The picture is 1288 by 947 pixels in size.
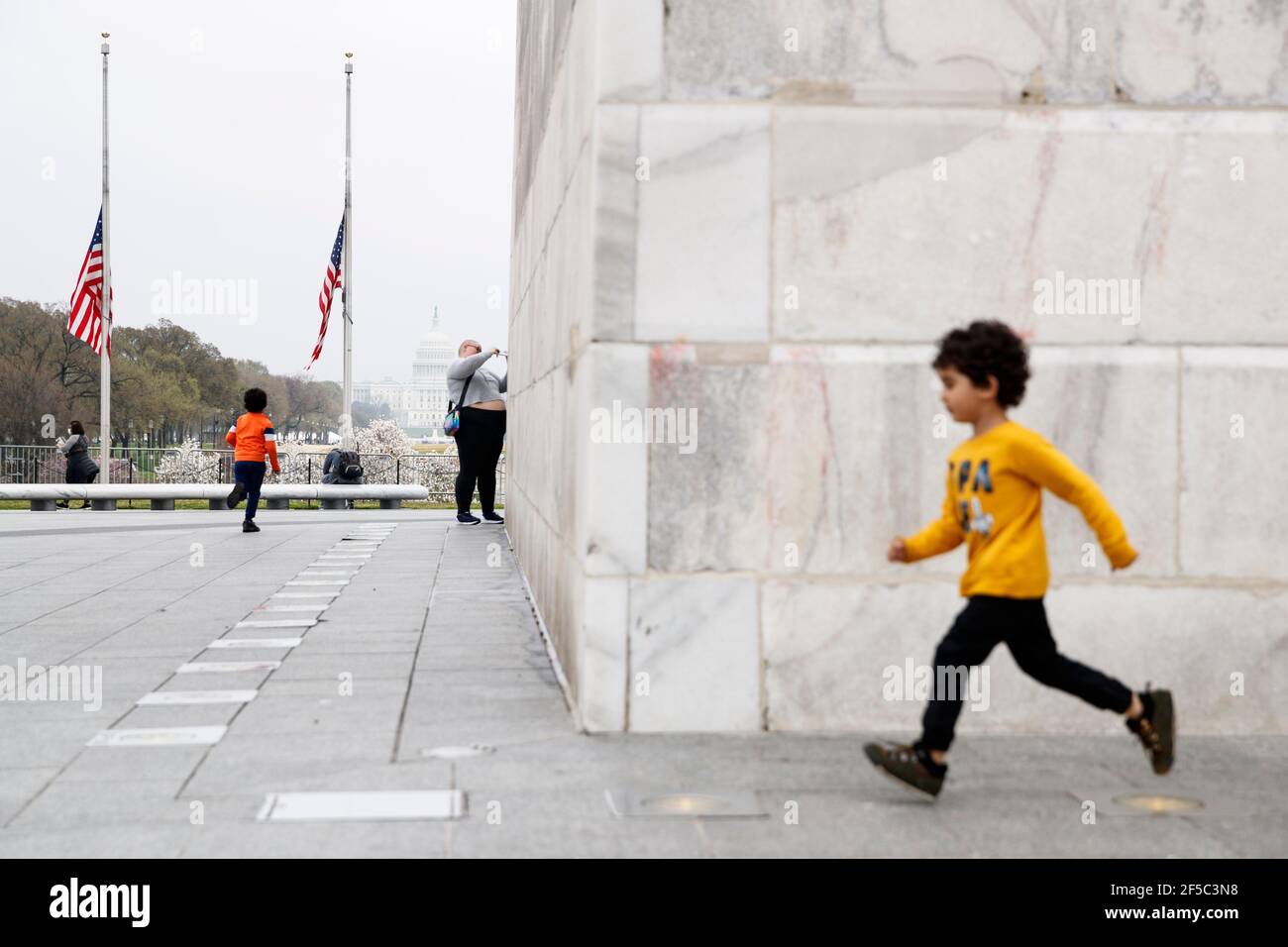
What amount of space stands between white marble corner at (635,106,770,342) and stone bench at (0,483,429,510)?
19.1 metres

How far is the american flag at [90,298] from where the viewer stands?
2728 centimetres

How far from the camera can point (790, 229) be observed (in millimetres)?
5695

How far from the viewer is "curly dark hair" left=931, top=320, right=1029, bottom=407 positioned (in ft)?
14.8

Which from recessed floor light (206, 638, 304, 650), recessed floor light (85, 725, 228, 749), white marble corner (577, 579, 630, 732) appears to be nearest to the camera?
recessed floor light (85, 725, 228, 749)

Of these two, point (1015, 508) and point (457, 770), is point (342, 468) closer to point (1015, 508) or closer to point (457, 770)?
point (457, 770)

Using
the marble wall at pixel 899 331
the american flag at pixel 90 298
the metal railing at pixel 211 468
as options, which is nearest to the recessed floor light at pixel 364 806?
the marble wall at pixel 899 331

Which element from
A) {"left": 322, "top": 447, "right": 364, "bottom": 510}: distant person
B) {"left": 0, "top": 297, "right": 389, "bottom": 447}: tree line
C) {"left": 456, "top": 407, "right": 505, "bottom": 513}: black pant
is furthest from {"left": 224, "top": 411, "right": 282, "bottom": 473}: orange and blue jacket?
{"left": 0, "top": 297, "right": 389, "bottom": 447}: tree line

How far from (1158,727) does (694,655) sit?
1.77 meters

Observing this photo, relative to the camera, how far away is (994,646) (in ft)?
14.7

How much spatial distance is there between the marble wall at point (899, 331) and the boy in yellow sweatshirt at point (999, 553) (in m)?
1.09

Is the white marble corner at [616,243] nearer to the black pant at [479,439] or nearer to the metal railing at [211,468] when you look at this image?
the black pant at [479,439]

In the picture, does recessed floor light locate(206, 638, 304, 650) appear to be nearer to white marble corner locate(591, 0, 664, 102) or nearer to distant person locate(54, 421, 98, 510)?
white marble corner locate(591, 0, 664, 102)

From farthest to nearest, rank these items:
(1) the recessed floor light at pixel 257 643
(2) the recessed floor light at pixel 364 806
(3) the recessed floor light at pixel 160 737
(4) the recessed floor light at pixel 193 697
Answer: (1) the recessed floor light at pixel 257 643 → (4) the recessed floor light at pixel 193 697 → (3) the recessed floor light at pixel 160 737 → (2) the recessed floor light at pixel 364 806
